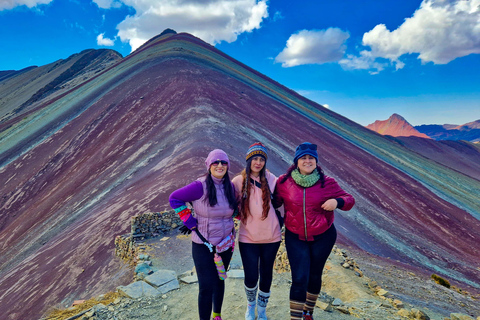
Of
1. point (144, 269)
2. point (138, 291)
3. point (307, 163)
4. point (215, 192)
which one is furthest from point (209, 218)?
point (144, 269)

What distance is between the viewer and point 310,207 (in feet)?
10.6

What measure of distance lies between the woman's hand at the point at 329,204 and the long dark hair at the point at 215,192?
920 millimetres

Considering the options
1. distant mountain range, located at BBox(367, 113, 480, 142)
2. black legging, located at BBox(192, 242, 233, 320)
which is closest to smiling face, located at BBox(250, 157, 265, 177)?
black legging, located at BBox(192, 242, 233, 320)

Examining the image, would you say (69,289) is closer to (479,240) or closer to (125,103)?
(125,103)

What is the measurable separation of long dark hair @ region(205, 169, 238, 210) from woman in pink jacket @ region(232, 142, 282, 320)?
0.10m

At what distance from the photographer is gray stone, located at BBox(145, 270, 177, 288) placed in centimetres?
501

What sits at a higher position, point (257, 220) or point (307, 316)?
point (257, 220)

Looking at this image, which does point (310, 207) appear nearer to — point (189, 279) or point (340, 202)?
point (340, 202)

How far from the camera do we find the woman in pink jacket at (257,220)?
3322 millimetres

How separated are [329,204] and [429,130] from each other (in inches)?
8208

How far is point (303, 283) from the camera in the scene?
3207mm

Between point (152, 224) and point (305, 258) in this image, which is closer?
point (305, 258)

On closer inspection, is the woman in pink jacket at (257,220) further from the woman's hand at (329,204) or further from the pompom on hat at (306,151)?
the woman's hand at (329,204)

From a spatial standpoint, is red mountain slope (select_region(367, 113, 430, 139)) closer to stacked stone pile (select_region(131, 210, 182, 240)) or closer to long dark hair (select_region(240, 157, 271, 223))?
stacked stone pile (select_region(131, 210, 182, 240))
